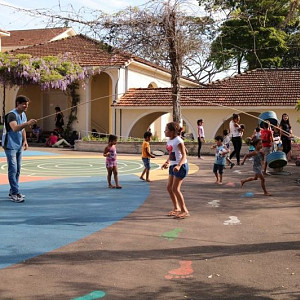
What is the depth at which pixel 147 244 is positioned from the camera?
5914mm

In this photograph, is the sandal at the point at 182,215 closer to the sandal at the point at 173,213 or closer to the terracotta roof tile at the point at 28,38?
the sandal at the point at 173,213

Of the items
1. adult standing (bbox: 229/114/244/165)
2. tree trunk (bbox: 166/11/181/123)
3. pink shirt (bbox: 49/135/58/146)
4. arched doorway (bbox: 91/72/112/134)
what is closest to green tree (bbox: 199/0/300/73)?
tree trunk (bbox: 166/11/181/123)

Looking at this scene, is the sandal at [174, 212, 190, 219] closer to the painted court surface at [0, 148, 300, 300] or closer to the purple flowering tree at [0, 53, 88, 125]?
the painted court surface at [0, 148, 300, 300]

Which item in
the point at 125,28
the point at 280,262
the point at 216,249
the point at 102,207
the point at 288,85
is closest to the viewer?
the point at 280,262

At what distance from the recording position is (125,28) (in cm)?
1794

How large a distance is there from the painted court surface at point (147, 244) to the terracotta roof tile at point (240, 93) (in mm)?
16096

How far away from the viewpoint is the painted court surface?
173 inches

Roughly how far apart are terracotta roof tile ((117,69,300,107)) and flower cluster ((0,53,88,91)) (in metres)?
3.29

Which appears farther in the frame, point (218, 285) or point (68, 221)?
point (68, 221)

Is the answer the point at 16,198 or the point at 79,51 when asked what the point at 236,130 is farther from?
the point at 79,51

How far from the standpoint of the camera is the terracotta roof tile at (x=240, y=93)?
26.2 metres

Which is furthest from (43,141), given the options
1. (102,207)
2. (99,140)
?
(102,207)

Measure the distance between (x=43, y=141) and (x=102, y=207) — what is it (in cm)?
2184

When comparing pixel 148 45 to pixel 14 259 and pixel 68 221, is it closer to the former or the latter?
pixel 68 221
